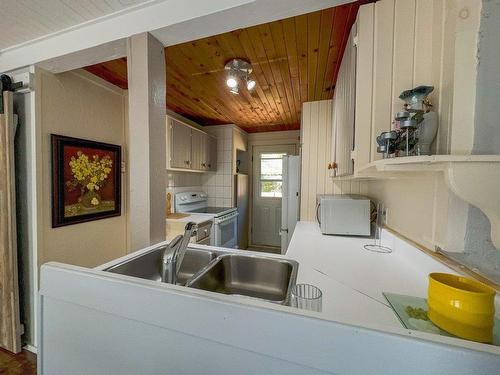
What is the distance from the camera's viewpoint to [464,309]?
51cm

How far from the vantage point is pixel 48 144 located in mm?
1616

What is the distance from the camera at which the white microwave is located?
169 cm

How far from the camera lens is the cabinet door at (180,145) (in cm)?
255

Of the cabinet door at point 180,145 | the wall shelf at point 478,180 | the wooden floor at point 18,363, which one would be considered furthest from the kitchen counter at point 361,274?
the wooden floor at point 18,363

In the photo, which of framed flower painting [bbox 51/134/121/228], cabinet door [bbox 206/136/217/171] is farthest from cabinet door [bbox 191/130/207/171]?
framed flower painting [bbox 51/134/121/228]

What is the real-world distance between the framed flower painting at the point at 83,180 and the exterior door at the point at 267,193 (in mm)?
2594

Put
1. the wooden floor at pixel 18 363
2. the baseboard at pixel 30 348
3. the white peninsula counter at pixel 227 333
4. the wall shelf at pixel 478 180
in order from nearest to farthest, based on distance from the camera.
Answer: the white peninsula counter at pixel 227 333, the wall shelf at pixel 478 180, the wooden floor at pixel 18 363, the baseboard at pixel 30 348

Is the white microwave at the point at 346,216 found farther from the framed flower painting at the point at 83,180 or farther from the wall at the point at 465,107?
the framed flower painting at the point at 83,180

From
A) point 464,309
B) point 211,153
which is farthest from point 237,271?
point 211,153

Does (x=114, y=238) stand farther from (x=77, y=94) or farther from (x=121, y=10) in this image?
(x=121, y=10)

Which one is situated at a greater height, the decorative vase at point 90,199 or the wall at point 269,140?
the wall at point 269,140

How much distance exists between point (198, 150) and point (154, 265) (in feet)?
7.22

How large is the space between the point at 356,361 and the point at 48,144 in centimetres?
225

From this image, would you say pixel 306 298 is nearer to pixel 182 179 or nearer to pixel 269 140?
pixel 182 179
